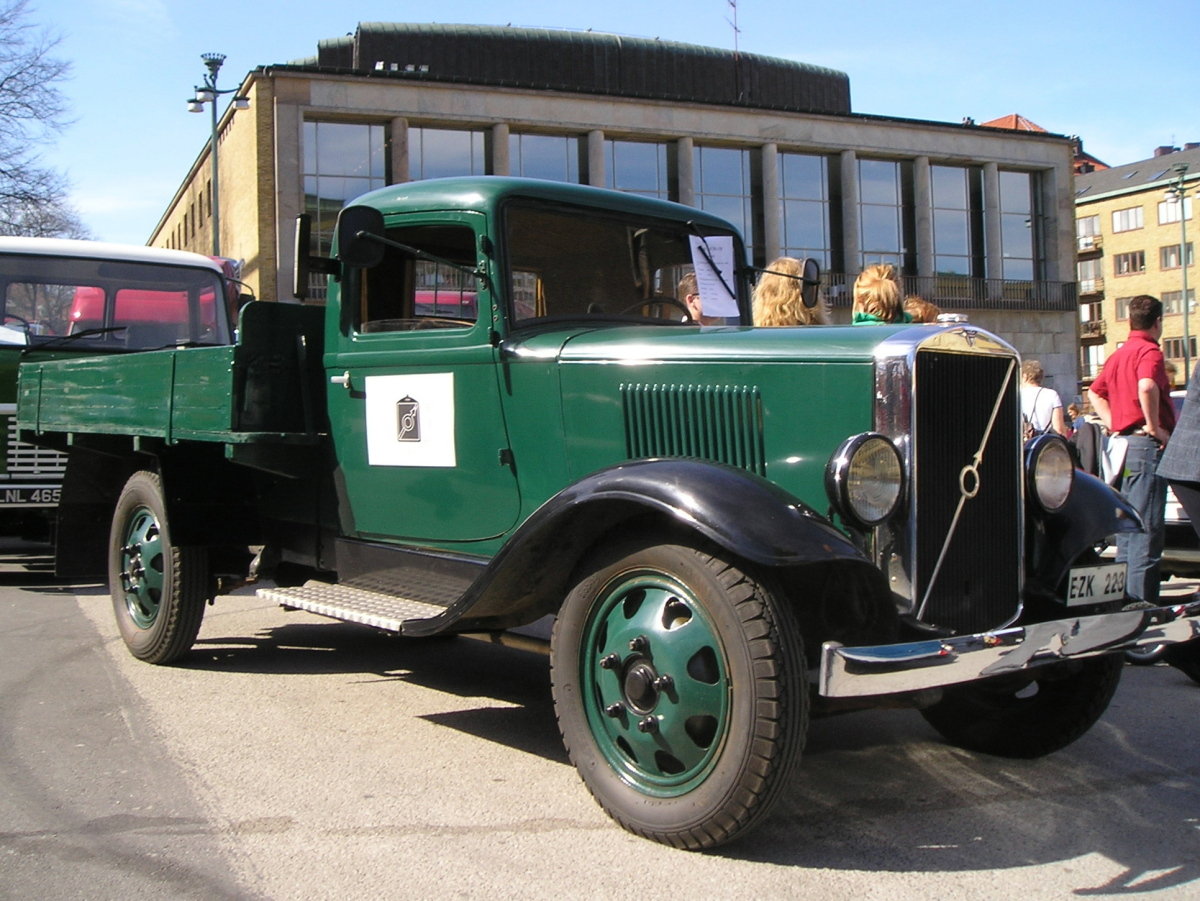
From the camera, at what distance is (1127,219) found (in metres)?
67.9

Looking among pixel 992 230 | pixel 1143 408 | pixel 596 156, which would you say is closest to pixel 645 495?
pixel 1143 408

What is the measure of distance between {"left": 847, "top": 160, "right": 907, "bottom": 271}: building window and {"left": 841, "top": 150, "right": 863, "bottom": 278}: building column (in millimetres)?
185

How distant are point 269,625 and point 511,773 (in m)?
3.43

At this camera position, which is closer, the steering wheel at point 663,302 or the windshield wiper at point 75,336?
the steering wheel at point 663,302

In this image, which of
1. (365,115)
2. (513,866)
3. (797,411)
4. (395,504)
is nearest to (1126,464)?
(797,411)

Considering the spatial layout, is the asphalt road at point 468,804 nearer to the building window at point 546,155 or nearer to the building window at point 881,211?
the building window at point 546,155

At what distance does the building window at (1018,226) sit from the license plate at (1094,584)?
33718 mm

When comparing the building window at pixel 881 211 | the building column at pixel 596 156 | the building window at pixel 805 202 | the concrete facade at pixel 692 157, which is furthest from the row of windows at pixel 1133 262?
the building column at pixel 596 156

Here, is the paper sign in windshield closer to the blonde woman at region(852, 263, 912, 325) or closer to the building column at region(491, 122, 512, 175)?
the blonde woman at region(852, 263, 912, 325)

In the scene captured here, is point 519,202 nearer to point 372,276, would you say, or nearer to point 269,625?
point 372,276

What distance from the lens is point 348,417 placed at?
4980 millimetres

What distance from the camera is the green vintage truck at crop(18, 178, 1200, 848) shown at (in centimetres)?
322

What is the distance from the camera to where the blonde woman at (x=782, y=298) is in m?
5.07

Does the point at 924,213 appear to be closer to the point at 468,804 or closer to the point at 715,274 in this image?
the point at 715,274
